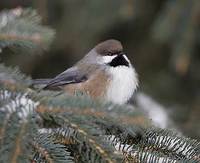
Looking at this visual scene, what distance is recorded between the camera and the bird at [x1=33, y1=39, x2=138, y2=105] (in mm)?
4441

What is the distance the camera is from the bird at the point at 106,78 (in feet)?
14.6

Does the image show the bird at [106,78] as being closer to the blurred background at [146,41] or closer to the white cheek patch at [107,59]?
the white cheek patch at [107,59]

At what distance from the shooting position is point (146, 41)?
7.08 meters

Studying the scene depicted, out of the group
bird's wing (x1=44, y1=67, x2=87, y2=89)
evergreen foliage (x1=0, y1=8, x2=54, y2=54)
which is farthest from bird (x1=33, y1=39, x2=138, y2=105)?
evergreen foliage (x1=0, y1=8, x2=54, y2=54)

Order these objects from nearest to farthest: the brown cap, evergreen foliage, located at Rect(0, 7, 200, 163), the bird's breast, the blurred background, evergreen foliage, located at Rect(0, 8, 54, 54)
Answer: evergreen foliage, located at Rect(0, 7, 200, 163) → evergreen foliage, located at Rect(0, 8, 54, 54) → the bird's breast → the brown cap → the blurred background

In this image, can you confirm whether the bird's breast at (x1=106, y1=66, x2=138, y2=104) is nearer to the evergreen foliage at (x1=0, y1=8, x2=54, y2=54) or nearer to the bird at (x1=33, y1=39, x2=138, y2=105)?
the bird at (x1=33, y1=39, x2=138, y2=105)

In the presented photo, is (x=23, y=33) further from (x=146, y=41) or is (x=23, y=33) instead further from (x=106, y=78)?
(x=146, y=41)

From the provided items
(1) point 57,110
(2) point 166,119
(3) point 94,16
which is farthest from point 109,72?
(1) point 57,110

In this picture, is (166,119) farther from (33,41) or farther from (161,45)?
(33,41)

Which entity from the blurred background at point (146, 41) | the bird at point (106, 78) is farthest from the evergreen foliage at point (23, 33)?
the blurred background at point (146, 41)

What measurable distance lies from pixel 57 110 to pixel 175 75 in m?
4.86

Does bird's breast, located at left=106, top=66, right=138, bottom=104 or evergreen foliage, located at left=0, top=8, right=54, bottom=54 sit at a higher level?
bird's breast, located at left=106, top=66, right=138, bottom=104

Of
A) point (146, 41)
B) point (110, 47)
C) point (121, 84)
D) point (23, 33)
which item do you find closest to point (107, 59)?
point (110, 47)

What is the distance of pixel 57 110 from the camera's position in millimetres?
2197
